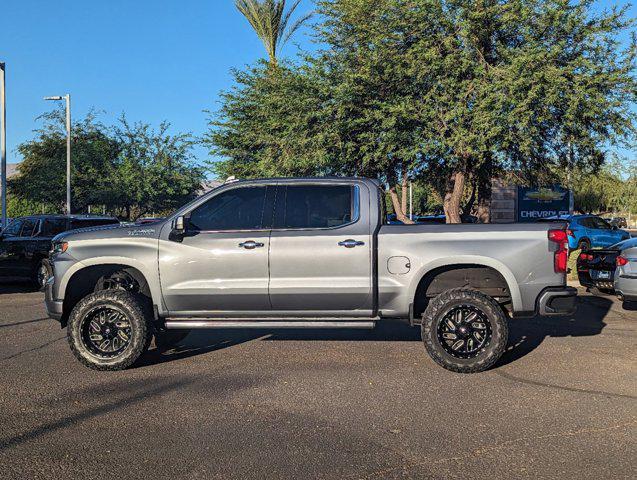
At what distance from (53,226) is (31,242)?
661mm

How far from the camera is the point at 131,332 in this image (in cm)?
627

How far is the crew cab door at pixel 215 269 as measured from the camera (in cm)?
627

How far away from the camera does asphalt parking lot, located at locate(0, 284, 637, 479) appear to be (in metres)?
3.84

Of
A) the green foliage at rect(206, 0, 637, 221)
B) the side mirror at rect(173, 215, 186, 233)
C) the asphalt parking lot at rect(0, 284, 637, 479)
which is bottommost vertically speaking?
the asphalt parking lot at rect(0, 284, 637, 479)

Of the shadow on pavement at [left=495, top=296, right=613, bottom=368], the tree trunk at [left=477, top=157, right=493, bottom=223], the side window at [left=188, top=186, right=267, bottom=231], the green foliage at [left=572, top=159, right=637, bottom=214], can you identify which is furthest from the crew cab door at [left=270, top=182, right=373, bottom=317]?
the green foliage at [left=572, top=159, right=637, bottom=214]

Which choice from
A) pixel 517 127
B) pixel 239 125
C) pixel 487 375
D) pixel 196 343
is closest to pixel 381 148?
pixel 517 127

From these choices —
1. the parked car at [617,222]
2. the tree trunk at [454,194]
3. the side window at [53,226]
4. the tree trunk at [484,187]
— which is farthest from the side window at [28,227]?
the parked car at [617,222]

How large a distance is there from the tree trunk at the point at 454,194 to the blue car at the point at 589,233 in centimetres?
429

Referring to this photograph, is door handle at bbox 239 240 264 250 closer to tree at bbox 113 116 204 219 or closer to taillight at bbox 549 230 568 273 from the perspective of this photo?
taillight at bbox 549 230 568 273

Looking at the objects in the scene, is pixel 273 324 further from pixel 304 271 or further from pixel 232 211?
pixel 232 211

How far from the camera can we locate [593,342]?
7.68 metres

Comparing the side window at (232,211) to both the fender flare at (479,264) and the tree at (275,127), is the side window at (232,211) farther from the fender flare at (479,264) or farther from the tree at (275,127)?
the tree at (275,127)

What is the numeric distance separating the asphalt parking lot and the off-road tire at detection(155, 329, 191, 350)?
0.39 m

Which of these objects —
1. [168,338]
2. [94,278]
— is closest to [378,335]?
[168,338]
